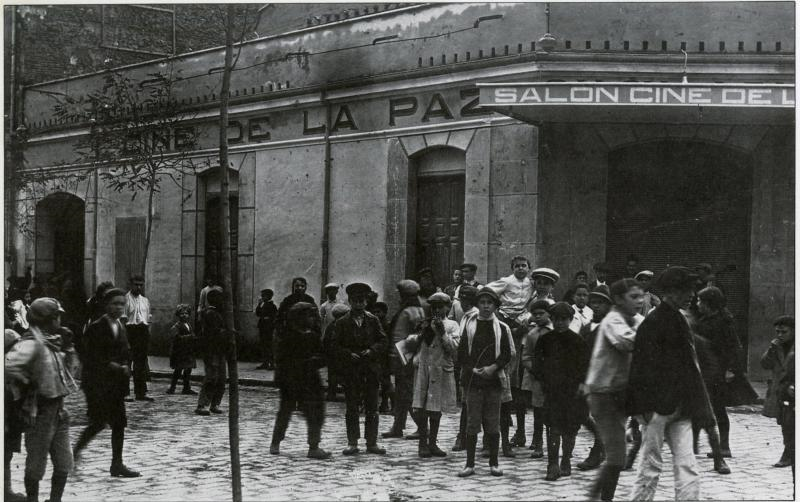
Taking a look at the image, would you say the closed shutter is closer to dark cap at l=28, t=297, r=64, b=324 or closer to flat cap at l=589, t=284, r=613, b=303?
flat cap at l=589, t=284, r=613, b=303

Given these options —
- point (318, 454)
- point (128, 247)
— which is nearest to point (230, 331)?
point (318, 454)

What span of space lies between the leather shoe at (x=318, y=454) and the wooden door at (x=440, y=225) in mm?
6460

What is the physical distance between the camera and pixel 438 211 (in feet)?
50.8

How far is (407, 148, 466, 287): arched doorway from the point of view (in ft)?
49.8

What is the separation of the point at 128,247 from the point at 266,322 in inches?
195

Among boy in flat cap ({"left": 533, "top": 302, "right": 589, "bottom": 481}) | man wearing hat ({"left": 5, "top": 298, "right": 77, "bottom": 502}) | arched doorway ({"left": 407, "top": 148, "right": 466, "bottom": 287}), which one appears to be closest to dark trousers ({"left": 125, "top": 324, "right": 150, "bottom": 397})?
arched doorway ({"left": 407, "top": 148, "right": 466, "bottom": 287})

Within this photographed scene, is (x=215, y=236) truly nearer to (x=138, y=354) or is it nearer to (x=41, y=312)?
(x=138, y=354)

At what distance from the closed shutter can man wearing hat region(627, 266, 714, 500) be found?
1501 centimetres

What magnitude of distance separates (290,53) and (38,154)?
7.38 m

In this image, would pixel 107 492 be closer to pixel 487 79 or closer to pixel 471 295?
pixel 471 295

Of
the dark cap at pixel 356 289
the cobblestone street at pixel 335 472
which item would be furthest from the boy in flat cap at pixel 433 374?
the dark cap at pixel 356 289

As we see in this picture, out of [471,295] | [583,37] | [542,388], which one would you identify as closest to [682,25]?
[583,37]

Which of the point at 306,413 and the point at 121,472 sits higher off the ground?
the point at 306,413

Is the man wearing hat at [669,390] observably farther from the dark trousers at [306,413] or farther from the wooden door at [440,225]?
the wooden door at [440,225]
